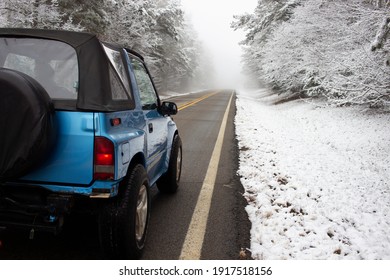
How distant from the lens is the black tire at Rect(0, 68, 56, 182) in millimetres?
2385

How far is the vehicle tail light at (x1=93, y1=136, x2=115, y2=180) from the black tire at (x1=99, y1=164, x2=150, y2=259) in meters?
0.27

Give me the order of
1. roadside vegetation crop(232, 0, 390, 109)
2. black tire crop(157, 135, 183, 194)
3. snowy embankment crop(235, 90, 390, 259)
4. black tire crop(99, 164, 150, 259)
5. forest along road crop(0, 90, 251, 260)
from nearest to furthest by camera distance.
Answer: black tire crop(99, 164, 150, 259), forest along road crop(0, 90, 251, 260), snowy embankment crop(235, 90, 390, 259), black tire crop(157, 135, 183, 194), roadside vegetation crop(232, 0, 390, 109)

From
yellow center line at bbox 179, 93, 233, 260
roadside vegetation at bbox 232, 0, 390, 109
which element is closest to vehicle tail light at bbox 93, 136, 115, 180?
yellow center line at bbox 179, 93, 233, 260

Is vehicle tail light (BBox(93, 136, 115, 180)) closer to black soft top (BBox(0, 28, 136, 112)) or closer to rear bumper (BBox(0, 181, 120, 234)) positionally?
rear bumper (BBox(0, 181, 120, 234))

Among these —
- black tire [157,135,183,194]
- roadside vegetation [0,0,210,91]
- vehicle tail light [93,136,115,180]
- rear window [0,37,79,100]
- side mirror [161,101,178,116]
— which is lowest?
black tire [157,135,183,194]

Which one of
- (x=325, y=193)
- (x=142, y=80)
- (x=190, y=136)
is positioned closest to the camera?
(x=142, y=80)

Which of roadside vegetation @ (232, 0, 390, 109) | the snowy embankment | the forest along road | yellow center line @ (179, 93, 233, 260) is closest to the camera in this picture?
the forest along road

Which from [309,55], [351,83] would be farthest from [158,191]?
[309,55]

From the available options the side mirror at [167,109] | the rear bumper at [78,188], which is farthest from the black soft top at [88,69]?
Answer: the side mirror at [167,109]

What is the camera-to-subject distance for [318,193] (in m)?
5.09

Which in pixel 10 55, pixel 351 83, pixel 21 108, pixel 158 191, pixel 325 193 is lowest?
pixel 325 193

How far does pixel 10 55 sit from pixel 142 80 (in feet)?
4.50
